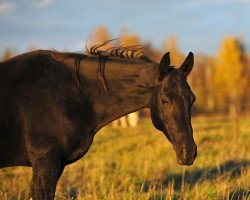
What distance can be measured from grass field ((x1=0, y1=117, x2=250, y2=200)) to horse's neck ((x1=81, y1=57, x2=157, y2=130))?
1483 mm

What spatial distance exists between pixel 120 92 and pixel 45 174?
141cm

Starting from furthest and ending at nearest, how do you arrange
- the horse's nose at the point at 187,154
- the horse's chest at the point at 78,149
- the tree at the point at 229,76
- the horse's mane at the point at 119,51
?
the tree at the point at 229,76, the horse's mane at the point at 119,51, the horse's chest at the point at 78,149, the horse's nose at the point at 187,154

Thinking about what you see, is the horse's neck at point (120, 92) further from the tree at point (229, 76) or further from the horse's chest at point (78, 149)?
the tree at point (229, 76)

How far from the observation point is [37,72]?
5.27 meters

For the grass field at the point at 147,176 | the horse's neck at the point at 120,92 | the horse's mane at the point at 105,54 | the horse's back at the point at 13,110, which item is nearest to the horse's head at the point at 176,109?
the horse's neck at the point at 120,92

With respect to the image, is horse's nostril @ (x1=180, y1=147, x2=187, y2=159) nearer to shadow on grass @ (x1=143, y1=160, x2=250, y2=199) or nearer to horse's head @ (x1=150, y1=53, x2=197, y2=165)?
horse's head @ (x1=150, y1=53, x2=197, y2=165)

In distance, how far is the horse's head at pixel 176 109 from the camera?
4832 millimetres

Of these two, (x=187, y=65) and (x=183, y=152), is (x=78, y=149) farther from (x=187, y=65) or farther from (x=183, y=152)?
(x=187, y=65)

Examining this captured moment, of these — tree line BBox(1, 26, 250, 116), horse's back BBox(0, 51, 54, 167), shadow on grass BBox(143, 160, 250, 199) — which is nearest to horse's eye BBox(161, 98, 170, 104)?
horse's back BBox(0, 51, 54, 167)

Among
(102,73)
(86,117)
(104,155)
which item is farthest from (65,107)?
(104,155)

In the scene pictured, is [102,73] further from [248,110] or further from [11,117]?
[248,110]

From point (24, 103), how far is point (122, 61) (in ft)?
4.56

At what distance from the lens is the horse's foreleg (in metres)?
4.99

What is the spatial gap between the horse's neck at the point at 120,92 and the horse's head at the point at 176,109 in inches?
17.2
